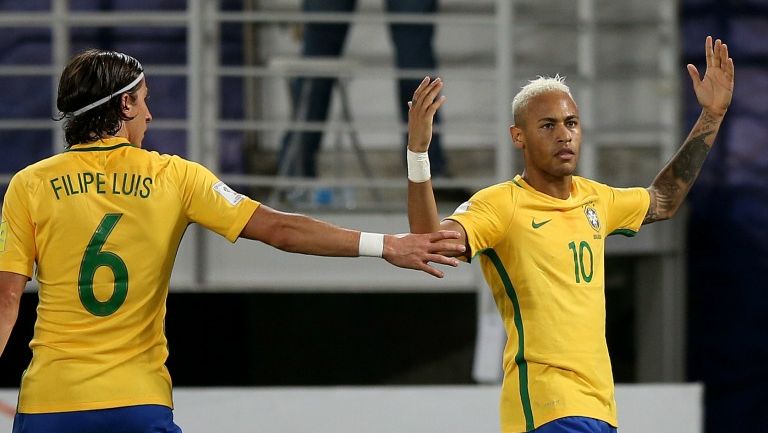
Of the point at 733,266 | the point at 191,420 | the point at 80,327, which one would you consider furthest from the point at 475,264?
the point at 80,327

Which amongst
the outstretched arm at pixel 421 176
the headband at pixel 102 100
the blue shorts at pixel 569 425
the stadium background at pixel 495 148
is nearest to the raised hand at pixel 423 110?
the outstretched arm at pixel 421 176

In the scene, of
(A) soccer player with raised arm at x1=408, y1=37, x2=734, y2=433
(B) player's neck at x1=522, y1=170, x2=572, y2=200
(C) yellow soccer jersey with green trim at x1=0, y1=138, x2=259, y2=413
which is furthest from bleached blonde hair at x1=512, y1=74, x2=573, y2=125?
(C) yellow soccer jersey with green trim at x1=0, y1=138, x2=259, y2=413

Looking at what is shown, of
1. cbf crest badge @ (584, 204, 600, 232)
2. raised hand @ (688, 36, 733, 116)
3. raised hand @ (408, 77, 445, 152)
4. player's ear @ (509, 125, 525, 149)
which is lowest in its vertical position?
cbf crest badge @ (584, 204, 600, 232)

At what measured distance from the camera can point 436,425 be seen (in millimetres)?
6273

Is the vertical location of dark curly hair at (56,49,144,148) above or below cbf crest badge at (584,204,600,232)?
above

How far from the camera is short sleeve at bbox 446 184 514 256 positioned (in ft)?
14.0

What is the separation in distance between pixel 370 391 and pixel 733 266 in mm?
3799

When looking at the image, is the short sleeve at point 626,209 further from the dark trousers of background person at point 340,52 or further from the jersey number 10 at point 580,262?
the dark trousers of background person at point 340,52

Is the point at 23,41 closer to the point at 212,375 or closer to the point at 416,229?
the point at 212,375

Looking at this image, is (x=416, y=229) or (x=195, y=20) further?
(x=195, y=20)

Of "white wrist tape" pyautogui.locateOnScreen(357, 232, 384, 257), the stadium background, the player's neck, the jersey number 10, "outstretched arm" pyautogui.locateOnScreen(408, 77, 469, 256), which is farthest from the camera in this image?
the stadium background

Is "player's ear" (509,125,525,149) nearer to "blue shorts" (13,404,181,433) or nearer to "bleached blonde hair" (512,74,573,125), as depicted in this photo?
"bleached blonde hair" (512,74,573,125)

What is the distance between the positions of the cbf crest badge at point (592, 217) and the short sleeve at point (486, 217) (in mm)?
277

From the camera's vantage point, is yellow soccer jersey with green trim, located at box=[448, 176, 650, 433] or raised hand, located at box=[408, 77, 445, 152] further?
yellow soccer jersey with green trim, located at box=[448, 176, 650, 433]
